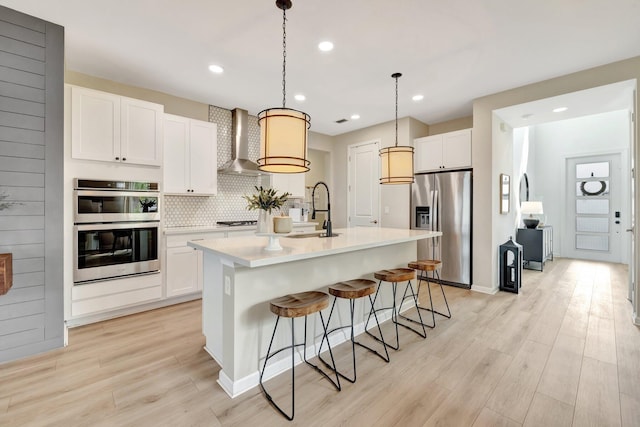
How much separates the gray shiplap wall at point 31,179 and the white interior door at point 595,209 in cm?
911

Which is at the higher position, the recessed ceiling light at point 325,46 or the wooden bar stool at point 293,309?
the recessed ceiling light at point 325,46

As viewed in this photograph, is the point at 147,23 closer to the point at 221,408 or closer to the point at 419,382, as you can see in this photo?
the point at 221,408

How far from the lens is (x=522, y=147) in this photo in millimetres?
6547

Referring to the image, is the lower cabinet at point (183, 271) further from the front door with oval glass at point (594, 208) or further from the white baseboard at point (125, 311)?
the front door with oval glass at point (594, 208)

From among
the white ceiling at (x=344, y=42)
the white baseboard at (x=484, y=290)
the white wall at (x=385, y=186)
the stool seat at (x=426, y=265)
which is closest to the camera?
the white ceiling at (x=344, y=42)

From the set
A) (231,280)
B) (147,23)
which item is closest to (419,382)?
(231,280)

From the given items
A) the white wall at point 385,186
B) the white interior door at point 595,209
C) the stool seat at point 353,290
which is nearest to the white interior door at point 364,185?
the white wall at point 385,186

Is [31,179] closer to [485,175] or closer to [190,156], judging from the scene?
[190,156]

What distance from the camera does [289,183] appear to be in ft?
17.1

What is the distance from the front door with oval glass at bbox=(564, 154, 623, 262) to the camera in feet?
19.8

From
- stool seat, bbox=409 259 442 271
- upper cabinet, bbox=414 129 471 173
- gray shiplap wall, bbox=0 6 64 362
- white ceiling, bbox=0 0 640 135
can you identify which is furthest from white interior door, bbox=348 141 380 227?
gray shiplap wall, bbox=0 6 64 362

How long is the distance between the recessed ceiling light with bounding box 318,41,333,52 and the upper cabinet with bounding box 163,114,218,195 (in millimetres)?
2063

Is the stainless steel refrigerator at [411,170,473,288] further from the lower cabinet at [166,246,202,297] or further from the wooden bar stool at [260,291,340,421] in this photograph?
the lower cabinet at [166,246,202,297]

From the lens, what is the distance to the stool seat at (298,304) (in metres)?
1.73
